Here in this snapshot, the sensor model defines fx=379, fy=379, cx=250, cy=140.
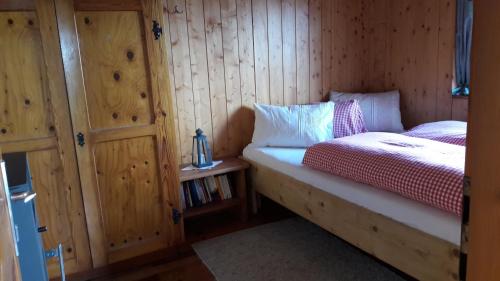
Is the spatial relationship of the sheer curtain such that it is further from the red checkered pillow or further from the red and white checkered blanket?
the red and white checkered blanket

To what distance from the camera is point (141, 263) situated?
94.6 inches

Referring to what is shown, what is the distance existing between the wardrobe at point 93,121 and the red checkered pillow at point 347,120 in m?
1.39

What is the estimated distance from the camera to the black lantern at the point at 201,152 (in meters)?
2.77

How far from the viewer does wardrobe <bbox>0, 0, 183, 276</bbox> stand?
1.97 metres

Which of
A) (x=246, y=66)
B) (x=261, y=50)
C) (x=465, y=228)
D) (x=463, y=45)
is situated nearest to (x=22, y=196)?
(x=465, y=228)

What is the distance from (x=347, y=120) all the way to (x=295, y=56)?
28.0 inches

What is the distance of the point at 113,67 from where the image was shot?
216cm

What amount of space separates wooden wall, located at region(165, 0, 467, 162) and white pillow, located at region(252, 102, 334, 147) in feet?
0.66

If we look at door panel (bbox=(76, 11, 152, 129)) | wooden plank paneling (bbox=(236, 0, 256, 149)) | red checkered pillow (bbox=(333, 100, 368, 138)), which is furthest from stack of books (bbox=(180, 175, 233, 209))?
red checkered pillow (bbox=(333, 100, 368, 138))

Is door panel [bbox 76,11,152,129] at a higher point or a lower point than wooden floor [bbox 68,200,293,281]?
higher

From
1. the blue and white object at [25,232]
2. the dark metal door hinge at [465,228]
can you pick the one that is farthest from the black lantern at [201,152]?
the dark metal door hinge at [465,228]

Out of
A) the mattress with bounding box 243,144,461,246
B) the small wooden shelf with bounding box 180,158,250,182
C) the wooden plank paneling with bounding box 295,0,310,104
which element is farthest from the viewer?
the wooden plank paneling with bounding box 295,0,310,104

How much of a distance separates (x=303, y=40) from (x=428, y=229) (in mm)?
2086

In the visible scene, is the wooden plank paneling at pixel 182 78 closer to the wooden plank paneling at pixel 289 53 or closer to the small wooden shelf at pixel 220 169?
the small wooden shelf at pixel 220 169
